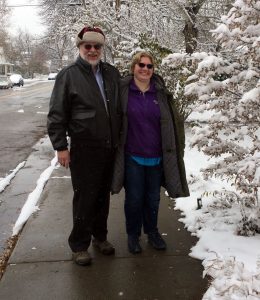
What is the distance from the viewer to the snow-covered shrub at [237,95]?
3.63m

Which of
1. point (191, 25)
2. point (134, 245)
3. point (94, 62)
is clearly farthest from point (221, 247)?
point (191, 25)

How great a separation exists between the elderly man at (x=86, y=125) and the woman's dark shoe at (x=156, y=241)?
2.05 ft

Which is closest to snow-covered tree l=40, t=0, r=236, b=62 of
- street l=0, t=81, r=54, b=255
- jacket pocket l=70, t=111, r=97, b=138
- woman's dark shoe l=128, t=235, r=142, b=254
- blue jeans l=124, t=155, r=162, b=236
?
street l=0, t=81, r=54, b=255

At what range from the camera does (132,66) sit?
4.00m

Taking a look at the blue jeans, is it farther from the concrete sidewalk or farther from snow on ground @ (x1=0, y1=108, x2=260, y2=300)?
snow on ground @ (x1=0, y1=108, x2=260, y2=300)

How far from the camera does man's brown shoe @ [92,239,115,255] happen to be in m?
4.14

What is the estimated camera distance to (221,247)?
13.6ft

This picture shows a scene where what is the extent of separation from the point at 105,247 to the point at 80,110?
129cm

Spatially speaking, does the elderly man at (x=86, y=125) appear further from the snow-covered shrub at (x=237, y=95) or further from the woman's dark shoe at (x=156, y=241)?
the snow-covered shrub at (x=237, y=95)

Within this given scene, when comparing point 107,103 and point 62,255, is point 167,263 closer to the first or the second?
point 62,255

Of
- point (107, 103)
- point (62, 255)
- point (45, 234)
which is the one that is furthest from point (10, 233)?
point (107, 103)

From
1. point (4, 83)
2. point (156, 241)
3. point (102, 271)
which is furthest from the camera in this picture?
point (4, 83)

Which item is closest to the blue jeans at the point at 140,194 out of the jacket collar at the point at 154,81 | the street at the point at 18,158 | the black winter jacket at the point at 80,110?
the black winter jacket at the point at 80,110

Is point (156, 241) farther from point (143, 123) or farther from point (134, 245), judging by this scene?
point (143, 123)
